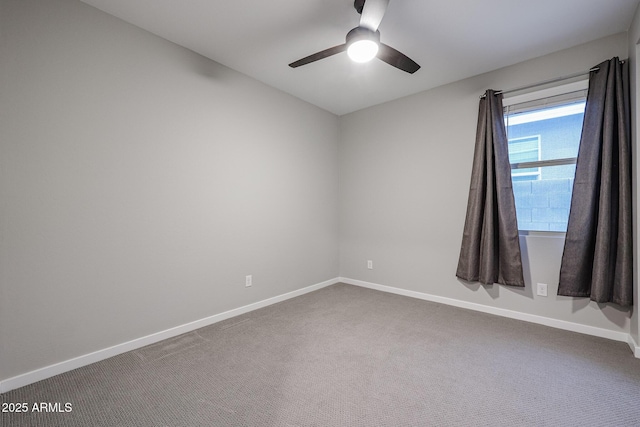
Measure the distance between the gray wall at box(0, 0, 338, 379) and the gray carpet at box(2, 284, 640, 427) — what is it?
13.7 inches

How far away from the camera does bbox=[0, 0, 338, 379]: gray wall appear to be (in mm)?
1775

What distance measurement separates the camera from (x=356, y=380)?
1.83 m

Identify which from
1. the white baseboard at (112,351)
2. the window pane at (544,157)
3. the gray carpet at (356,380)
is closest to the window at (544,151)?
the window pane at (544,157)

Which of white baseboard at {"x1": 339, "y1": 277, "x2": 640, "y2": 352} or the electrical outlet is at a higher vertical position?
the electrical outlet

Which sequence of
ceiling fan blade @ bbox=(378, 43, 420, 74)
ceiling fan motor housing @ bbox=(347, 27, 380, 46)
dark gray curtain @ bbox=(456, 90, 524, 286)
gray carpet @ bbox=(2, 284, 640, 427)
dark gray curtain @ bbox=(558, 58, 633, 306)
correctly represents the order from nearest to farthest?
gray carpet @ bbox=(2, 284, 640, 427)
ceiling fan motor housing @ bbox=(347, 27, 380, 46)
ceiling fan blade @ bbox=(378, 43, 420, 74)
dark gray curtain @ bbox=(558, 58, 633, 306)
dark gray curtain @ bbox=(456, 90, 524, 286)

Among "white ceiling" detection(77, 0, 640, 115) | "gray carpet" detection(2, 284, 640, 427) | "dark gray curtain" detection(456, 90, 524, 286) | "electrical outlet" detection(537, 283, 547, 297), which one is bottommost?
"gray carpet" detection(2, 284, 640, 427)

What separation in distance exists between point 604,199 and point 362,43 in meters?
2.27

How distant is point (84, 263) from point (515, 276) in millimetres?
3626

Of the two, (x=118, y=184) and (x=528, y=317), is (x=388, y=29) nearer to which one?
(x=118, y=184)

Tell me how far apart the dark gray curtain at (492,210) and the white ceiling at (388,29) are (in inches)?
23.0

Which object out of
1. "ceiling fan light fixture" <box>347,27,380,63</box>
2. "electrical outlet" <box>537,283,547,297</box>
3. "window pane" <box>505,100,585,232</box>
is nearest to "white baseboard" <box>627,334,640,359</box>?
"electrical outlet" <box>537,283,547,297</box>

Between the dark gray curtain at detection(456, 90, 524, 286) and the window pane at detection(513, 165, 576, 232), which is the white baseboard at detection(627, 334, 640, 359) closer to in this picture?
the dark gray curtain at detection(456, 90, 524, 286)

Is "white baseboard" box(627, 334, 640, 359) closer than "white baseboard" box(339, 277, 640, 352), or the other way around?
"white baseboard" box(627, 334, 640, 359)

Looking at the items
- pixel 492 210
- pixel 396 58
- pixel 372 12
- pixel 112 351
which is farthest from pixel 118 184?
pixel 492 210
